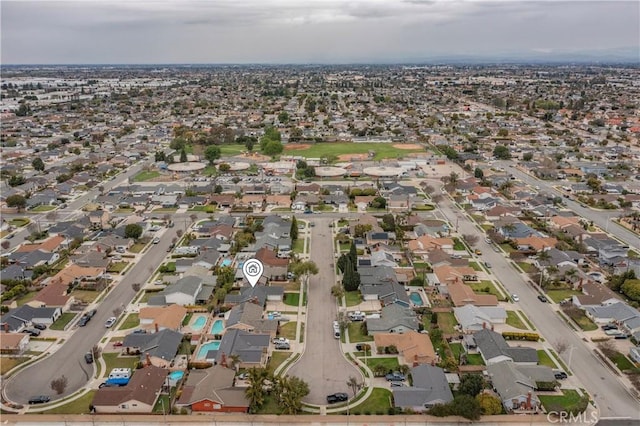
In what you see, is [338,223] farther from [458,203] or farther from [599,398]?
[599,398]

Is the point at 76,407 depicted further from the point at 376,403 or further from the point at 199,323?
the point at 376,403


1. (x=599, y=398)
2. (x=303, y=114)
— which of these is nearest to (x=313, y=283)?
(x=599, y=398)

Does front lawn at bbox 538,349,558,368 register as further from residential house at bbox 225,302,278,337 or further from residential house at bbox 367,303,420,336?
residential house at bbox 225,302,278,337

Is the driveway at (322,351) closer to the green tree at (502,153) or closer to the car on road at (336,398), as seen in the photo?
the car on road at (336,398)

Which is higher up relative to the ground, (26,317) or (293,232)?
(293,232)

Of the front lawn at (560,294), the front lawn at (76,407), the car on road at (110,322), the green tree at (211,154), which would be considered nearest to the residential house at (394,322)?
the front lawn at (560,294)

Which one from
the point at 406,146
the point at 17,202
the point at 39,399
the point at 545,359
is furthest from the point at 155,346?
the point at 406,146
